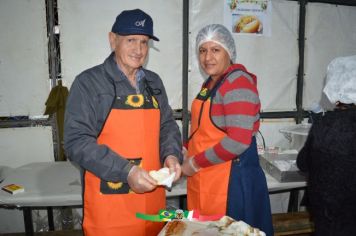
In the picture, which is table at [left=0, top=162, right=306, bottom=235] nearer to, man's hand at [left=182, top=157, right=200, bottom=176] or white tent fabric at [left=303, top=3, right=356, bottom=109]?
man's hand at [left=182, top=157, right=200, bottom=176]

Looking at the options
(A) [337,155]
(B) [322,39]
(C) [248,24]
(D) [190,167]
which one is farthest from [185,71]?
(A) [337,155]

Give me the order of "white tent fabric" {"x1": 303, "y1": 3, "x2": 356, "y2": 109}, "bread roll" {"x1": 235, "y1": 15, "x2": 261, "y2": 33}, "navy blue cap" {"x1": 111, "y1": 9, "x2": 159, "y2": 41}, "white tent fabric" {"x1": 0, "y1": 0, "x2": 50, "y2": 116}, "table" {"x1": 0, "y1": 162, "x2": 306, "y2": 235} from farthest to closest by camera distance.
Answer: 1. "white tent fabric" {"x1": 303, "y1": 3, "x2": 356, "y2": 109}
2. "bread roll" {"x1": 235, "y1": 15, "x2": 261, "y2": 33}
3. "white tent fabric" {"x1": 0, "y1": 0, "x2": 50, "y2": 116}
4. "table" {"x1": 0, "y1": 162, "x2": 306, "y2": 235}
5. "navy blue cap" {"x1": 111, "y1": 9, "x2": 159, "y2": 41}

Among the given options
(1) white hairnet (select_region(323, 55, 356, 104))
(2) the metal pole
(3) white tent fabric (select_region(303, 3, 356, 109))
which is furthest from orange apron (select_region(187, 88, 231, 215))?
(3) white tent fabric (select_region(303, 3, 356, 109))

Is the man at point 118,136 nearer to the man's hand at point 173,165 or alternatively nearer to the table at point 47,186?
the man's hand at point 173,165

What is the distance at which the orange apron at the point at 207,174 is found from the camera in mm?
1830

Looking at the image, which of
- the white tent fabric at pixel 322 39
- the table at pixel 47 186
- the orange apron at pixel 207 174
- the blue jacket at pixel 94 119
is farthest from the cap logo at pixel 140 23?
the white tent fabric at pixel 322 39

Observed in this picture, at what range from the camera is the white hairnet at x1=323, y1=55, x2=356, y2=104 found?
4.70 ft

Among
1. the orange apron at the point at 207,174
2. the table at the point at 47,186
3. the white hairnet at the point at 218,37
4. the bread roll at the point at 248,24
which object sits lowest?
the table at the point at 47,186

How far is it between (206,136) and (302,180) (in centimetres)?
124

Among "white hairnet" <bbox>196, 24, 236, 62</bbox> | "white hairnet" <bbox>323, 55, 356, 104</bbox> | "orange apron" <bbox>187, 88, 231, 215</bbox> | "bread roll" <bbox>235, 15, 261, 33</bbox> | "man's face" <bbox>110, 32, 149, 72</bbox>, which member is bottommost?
"orange apron" <bbox>187, 88, 231, 215</bbox>

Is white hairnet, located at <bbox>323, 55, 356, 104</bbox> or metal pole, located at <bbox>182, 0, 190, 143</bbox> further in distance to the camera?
metal pole, located at <bbox>182, 0, 190, 143</bbox>

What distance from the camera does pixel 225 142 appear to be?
5.69 ft

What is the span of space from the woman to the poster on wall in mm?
1439

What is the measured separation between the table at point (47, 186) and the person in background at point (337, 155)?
1021mm
